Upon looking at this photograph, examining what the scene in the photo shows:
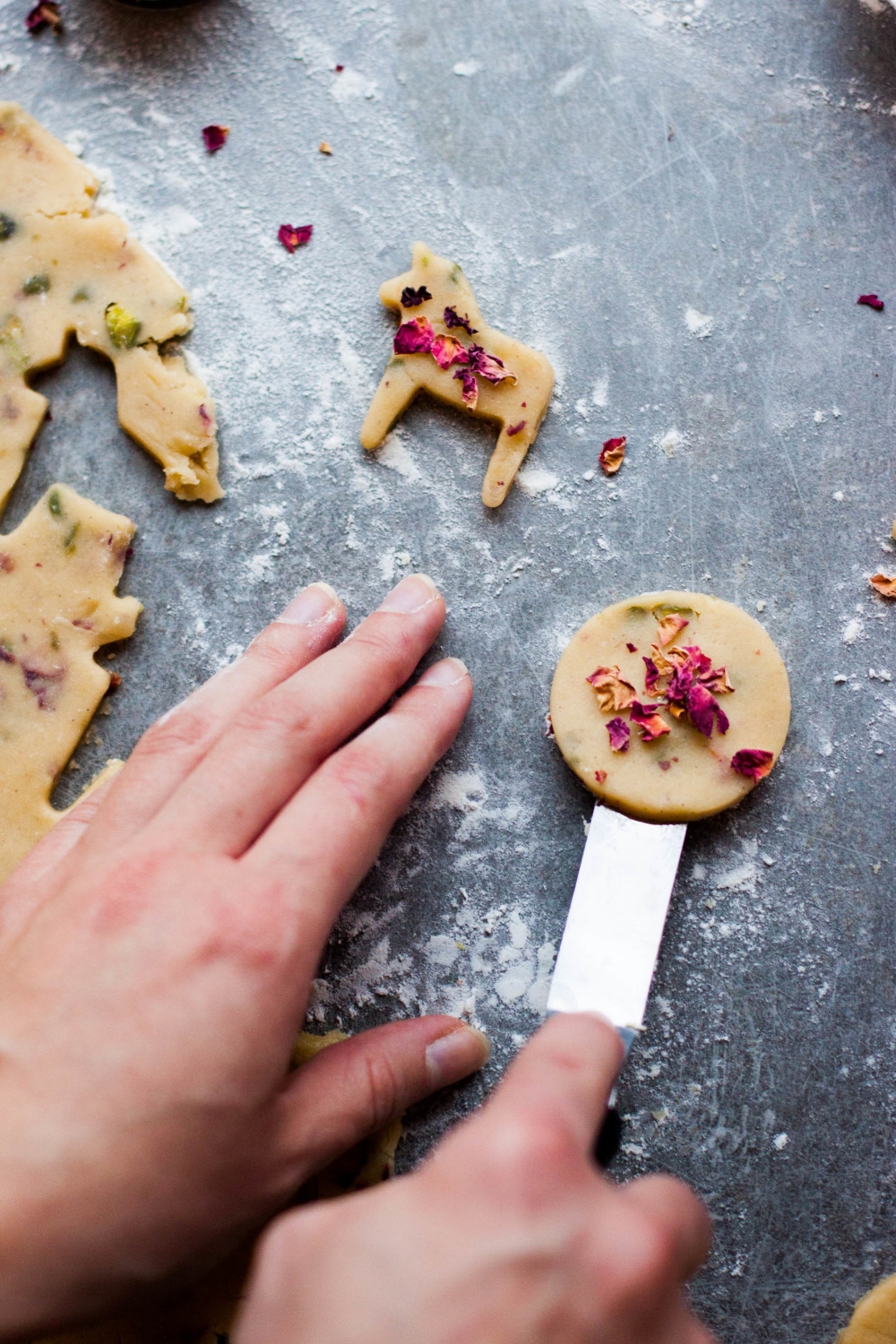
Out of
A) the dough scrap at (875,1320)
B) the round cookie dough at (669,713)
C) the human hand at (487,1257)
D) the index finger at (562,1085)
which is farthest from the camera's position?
the round cookie dough at (669,713)

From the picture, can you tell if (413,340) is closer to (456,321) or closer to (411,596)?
(456,321)

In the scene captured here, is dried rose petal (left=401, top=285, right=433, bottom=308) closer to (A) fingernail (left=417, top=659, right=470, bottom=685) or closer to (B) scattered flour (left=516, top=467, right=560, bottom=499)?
(B) scattered flour (left=516, top=467, right=560, bottom=499)

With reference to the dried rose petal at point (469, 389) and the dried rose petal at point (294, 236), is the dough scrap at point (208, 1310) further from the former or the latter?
the dried rose petal at point (294, 236)

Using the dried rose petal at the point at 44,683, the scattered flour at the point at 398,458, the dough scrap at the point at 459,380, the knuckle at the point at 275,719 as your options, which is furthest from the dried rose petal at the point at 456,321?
the dried rose petal at the point at 44,683

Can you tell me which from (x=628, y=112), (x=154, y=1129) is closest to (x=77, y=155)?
(x=628, y=112)

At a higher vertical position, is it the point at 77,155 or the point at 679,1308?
the point at 77,155

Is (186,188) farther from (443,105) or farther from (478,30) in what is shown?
(478,30)
